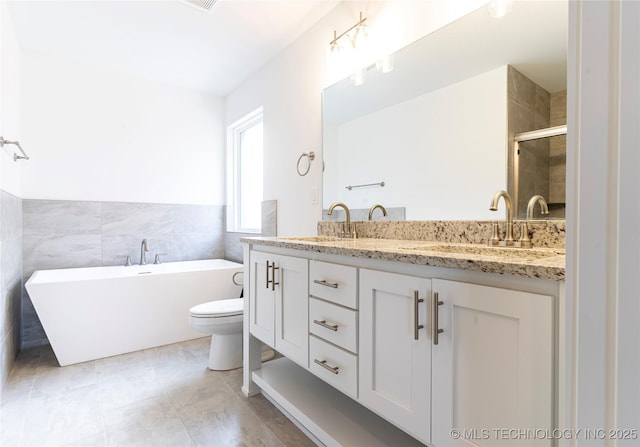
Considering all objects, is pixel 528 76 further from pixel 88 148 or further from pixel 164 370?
pixel 88 148

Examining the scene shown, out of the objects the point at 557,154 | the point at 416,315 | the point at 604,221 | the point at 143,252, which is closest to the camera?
the point at 604,221

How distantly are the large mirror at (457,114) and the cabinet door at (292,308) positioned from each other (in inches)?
26.9

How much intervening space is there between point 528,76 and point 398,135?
2.14ft

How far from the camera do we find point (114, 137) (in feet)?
10.2

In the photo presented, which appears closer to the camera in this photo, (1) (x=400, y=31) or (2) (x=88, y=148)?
(1) (x=400, y=31)

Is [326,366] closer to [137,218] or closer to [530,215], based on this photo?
[530,215]

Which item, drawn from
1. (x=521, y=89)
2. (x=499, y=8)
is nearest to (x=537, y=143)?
(x=521, y=89)

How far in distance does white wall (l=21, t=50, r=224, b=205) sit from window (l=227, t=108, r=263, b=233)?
156mm

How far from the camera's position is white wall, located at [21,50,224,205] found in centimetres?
277

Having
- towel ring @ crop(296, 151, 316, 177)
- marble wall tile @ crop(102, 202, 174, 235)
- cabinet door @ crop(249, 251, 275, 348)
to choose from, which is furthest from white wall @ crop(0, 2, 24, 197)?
towel ring @ crop(296, 151, 316, 177)

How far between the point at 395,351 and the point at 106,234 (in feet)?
9.91

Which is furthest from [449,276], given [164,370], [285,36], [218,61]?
[218,61]

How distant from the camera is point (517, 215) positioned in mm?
1352

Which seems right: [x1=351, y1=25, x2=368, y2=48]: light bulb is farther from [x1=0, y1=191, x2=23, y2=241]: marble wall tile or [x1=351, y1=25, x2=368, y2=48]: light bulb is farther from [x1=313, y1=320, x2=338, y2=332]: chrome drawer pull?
[x1=0, y1=191, x2=23, y2=241]: marble wall tile
